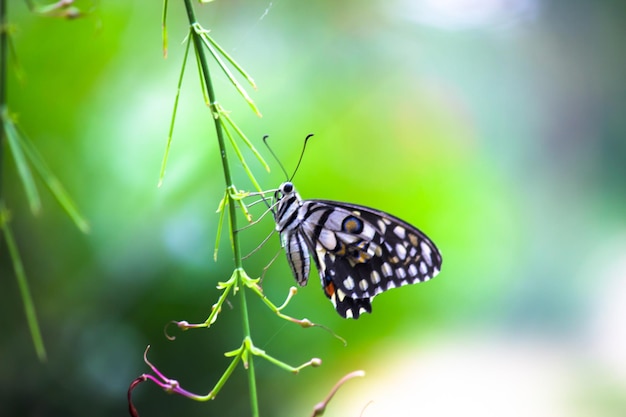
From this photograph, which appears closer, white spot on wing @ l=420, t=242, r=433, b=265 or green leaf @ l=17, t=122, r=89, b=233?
green leaf @ l=17, t=122, r=89, b=233

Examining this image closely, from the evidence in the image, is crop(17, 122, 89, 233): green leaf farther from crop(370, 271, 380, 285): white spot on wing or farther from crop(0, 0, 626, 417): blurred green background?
crop(0, 0, 626, 417): blurred green background

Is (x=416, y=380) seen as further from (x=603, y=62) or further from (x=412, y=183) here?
(x=603, y=62)

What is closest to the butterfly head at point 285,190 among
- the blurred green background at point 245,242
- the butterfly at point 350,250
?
the butterfly at point 350,250

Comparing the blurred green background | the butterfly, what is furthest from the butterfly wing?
the blurred green background

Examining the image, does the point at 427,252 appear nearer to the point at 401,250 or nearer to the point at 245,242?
the point at 401,250

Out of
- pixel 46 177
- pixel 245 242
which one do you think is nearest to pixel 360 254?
pixel 46 177

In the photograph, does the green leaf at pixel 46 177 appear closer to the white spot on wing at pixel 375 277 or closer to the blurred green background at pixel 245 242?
the white spot on wing at pixel 375 277
